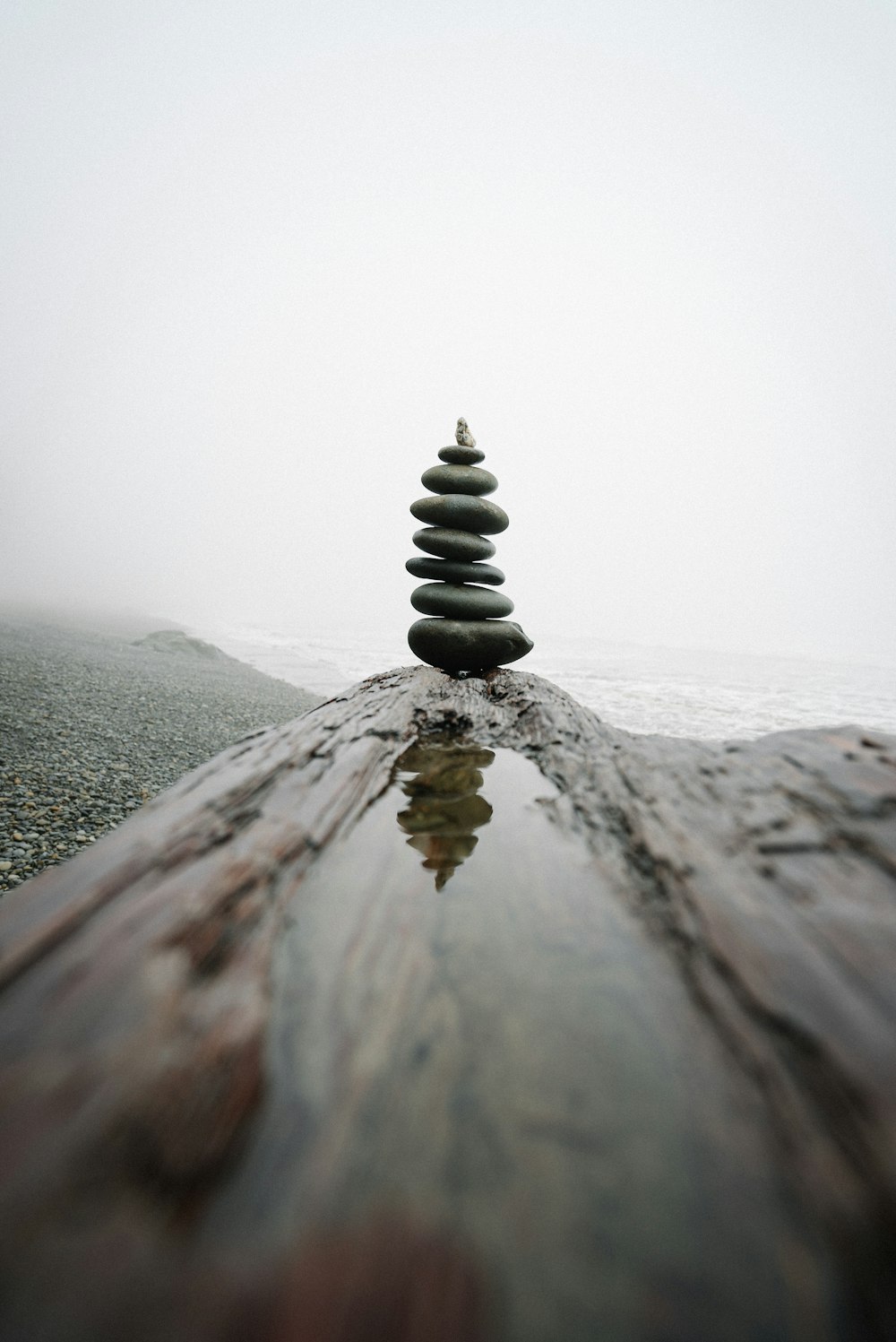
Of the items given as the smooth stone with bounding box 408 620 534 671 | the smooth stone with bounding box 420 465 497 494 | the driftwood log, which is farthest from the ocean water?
the driftwood log

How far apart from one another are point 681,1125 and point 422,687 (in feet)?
7.16

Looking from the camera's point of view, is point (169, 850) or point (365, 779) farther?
point (365, 779)

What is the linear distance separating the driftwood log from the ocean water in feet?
20.5

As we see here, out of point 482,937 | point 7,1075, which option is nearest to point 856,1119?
point 482,937

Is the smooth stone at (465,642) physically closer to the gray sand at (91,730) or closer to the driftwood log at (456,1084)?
the gray sand at (91,730)

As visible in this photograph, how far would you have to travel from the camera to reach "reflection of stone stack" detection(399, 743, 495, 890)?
4.20ft

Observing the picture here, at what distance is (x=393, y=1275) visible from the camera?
50 centimetres

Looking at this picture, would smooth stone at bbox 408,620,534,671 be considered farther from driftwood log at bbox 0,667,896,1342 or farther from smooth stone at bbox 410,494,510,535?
driftwood log at bbox 0,667,896,1342

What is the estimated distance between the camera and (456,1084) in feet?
2.24

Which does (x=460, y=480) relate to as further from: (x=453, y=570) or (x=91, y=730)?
(x=91, y=730)

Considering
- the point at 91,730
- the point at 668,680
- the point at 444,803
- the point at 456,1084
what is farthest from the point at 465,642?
the point at 668,680

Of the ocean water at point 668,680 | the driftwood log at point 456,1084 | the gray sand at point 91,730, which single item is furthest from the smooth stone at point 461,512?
the ocean water at point 668,680

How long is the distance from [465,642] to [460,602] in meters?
0.29

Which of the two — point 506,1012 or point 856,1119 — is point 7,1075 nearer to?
point 506,1012
